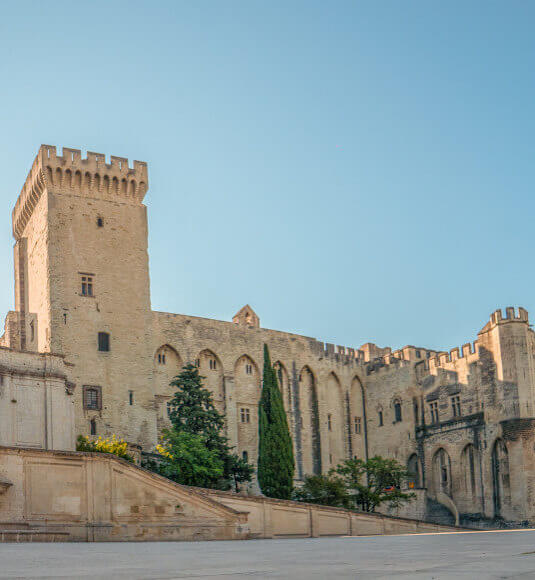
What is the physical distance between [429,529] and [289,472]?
11.4 meters

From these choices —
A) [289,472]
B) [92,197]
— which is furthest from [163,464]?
[92,197]

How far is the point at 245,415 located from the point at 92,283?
38.8ft

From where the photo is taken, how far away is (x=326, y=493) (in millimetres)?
40219

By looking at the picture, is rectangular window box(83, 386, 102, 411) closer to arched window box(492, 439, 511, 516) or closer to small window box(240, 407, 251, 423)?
small window box(240, 407, 251, 423)

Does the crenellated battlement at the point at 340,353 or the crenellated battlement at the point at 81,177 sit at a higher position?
the crenellated battlement at the point at 81,177

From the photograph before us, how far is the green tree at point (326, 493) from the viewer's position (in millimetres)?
38938

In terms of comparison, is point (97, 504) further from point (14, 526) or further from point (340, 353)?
point (340, 353)

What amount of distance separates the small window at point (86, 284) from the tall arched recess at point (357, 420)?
18.5 meters

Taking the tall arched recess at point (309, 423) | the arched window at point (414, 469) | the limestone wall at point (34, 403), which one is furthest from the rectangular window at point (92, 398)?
the arched window at point (414, 469)

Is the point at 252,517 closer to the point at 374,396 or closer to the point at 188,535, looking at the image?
the point at 188,535

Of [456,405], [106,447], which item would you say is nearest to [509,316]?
[456,405]

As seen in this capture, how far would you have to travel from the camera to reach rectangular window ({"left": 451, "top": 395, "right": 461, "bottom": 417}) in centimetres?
4725

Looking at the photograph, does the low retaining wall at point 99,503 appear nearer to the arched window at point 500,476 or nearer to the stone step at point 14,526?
the stone step at point 14,526

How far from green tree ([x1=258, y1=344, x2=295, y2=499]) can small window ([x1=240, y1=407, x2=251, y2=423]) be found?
3.57 m
